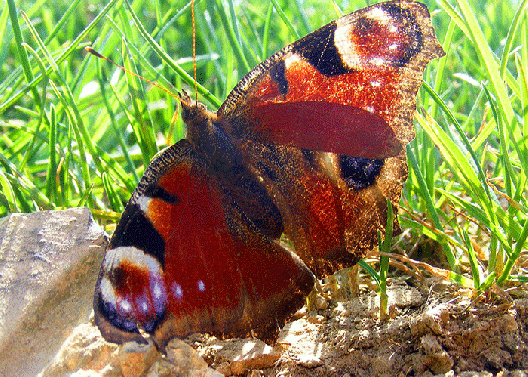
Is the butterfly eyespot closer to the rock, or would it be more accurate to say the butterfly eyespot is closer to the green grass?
the rock

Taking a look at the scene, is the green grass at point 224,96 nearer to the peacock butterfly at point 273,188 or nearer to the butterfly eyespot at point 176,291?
the peacock butterfly at point 273,188

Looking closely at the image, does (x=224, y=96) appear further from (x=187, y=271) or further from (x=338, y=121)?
(x=187, y=271)

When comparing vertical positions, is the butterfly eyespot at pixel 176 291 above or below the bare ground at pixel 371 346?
above

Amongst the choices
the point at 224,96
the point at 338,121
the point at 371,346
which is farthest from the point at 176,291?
the point at 224,96

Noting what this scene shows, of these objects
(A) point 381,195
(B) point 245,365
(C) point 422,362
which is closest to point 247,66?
(A) point 381,195

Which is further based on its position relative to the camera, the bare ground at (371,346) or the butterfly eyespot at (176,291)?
the butterfly eyespot at (176,291)

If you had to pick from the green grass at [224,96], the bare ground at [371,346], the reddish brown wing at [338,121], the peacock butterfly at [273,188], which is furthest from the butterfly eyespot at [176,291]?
the green grass at [224,96]
